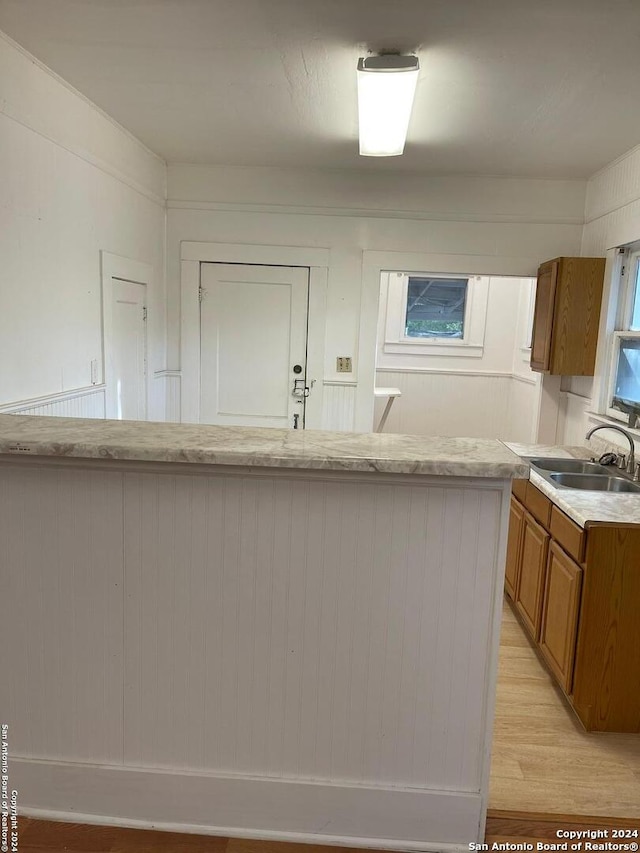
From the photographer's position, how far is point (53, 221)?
8.91ft

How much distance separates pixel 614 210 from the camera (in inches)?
142

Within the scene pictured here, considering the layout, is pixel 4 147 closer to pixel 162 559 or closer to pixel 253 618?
pixel 162 559

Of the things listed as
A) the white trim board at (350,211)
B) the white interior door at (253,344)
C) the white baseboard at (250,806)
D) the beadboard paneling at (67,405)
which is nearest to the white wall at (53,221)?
the beadboard paneling at (67,405)

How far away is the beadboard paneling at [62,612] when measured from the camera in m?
1.59

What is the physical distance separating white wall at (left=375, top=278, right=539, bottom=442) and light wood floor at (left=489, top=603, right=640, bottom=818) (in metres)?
4.01

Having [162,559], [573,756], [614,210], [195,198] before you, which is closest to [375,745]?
[162,559]

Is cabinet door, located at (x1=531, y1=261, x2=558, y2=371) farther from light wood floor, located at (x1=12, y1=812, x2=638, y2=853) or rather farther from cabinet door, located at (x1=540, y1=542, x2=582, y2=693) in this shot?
light wood floor, located at (x1=12, y1=812, x2=638, y2=853)

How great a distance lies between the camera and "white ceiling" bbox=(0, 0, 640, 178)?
2.05 metres

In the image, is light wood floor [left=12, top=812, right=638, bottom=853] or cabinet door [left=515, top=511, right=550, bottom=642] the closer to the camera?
light wood floor [left=12, top=812, right=638, bottom=853]

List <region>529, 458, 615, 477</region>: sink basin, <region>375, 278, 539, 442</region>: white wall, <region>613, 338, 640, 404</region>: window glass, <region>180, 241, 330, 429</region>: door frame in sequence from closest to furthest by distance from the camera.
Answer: <region>529, 458, 615, 477</region>: sink basin, <region>613, 338, 640, 404</region>: window glass, <region>180, 241, 330, 429</region>: door frame, <region>375, 278, 539, 442</region>: white wall

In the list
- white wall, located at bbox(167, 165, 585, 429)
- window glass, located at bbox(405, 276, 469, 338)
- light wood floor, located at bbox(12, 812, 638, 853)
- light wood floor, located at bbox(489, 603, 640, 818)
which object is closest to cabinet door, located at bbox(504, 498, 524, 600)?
light wood floor, located at bbox(489, 603, 640, 818)

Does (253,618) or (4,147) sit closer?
(253,618)

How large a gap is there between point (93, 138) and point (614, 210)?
299cm

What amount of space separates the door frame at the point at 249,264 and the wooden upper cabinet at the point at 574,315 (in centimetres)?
155
